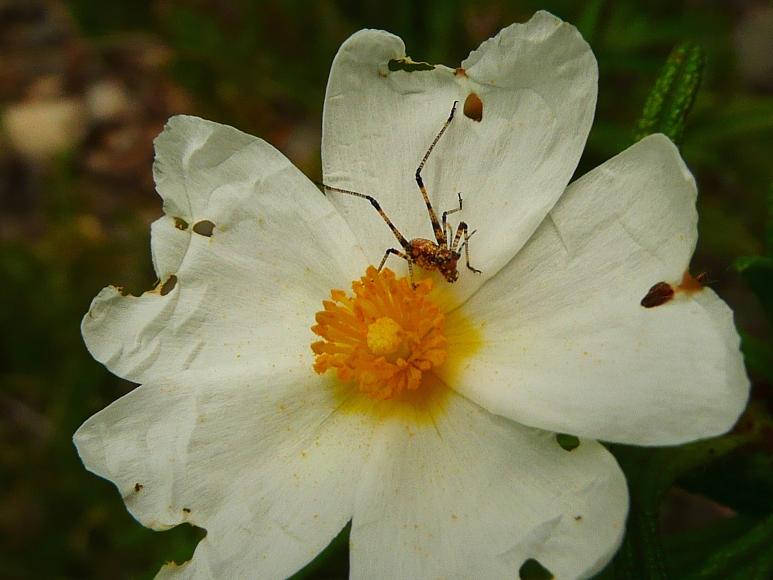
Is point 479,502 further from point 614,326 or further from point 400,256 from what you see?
point 400,256

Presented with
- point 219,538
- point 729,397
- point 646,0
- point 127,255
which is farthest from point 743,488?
point 127,255

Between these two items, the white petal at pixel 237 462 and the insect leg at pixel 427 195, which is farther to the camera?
the insect leg at pixel 427 195

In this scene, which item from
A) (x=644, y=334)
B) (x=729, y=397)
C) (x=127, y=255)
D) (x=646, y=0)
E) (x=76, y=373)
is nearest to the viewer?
(x=729, y=397)

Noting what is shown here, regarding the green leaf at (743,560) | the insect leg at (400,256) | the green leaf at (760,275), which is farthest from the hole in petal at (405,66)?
the green leaf at (743,560)

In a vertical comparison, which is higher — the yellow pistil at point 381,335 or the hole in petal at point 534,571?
the yellow pistil at point 381,335

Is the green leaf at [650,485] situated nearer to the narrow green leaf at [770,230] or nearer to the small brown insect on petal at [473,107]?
the narrow green leaf at [770,230]

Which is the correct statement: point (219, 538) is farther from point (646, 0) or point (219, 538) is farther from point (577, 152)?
point (646, 0)

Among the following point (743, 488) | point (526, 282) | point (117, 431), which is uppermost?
point (526, 282)

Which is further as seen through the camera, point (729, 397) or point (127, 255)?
point (127, 255)
